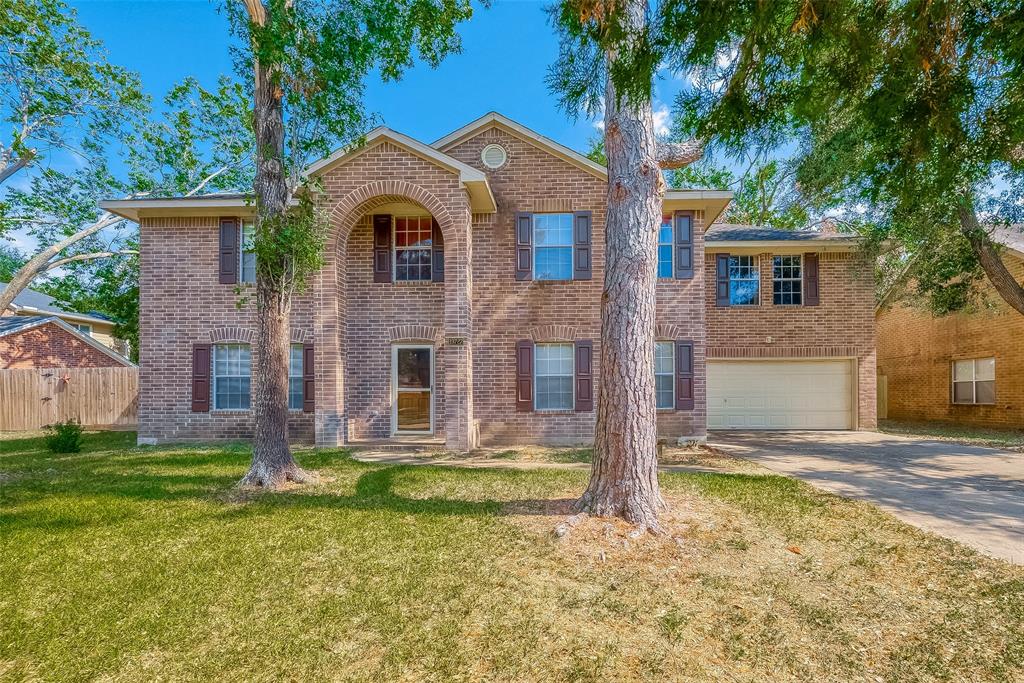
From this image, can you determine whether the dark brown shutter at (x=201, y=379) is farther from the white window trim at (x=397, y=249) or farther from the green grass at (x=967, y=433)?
the green grass at (x=967, y=433)

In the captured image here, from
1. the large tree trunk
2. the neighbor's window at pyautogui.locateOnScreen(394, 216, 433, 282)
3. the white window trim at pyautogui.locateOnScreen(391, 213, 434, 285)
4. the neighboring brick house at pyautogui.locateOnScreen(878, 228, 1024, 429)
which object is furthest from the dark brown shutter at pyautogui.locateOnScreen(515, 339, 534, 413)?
the neighboring brick house at pyautogui.locateOnScreen(878, 228, 1024, 429)

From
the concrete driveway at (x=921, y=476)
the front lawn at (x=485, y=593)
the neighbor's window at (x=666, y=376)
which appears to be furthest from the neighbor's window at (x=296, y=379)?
the concrete driveway at (x=921, y=476)

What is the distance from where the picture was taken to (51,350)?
19219mm

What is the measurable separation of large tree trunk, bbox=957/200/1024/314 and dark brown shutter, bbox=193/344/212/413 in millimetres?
16357

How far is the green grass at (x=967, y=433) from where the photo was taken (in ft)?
35.0

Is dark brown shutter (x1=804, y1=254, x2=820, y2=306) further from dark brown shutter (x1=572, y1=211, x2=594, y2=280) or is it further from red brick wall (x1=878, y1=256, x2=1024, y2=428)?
dark brown shutter (x1=572, y1=211, x2=594, y2=280)

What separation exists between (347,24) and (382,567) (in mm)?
6857

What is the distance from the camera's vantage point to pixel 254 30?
20.7 feet

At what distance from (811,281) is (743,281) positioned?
1633 millimetres

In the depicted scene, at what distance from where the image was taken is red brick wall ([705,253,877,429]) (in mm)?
12914

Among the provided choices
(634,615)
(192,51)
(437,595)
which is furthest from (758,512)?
(192,51)

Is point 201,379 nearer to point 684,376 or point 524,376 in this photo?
point 524,376

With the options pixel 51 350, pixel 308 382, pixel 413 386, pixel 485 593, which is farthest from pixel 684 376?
pixel 51 350

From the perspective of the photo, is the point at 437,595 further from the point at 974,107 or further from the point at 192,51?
the point at 192,51
